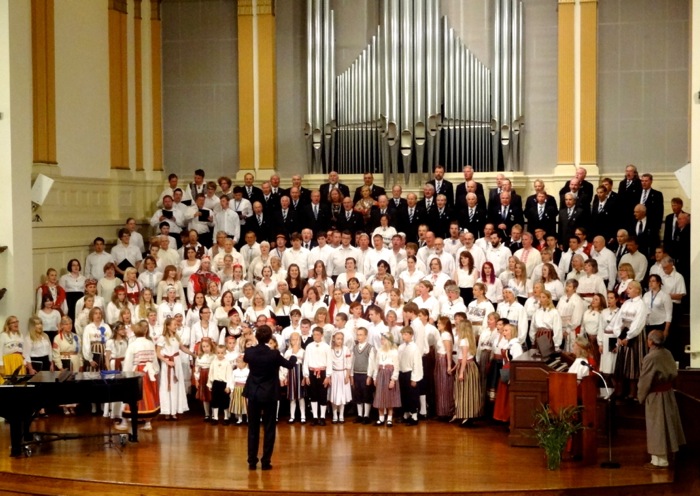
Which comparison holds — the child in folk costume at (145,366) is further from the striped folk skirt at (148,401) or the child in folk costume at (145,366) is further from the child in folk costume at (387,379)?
the child in folk costume at (387,379)

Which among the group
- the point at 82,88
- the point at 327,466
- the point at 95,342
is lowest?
the point at 327,466

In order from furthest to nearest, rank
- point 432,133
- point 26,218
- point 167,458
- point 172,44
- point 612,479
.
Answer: point 172,44
point 432,133
point 26,218
point 167,458
point 612,479

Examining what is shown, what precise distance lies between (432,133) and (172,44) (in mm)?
4389

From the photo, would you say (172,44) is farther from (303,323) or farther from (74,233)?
(303,323)

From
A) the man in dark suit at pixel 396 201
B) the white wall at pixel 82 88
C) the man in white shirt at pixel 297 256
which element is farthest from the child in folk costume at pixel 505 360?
the white wall at pixel 82 88

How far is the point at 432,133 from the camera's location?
50.4 ft

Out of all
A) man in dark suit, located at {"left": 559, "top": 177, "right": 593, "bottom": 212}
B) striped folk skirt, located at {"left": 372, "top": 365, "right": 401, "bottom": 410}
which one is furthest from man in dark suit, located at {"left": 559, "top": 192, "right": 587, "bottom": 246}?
striped folk skirt, located at {"left": 372, "top": 365, "right": 401, "bottom": 410}

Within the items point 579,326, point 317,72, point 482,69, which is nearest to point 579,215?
point 579,326

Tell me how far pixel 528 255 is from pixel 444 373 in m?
2.17

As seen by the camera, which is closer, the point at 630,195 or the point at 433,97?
the point at 630,195

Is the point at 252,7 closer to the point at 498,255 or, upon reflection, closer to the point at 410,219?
the point at 410,219

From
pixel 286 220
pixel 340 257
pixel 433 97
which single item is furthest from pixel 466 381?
pixel 433 97

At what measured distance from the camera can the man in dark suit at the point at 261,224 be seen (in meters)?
14.5

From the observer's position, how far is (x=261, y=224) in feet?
48.0
